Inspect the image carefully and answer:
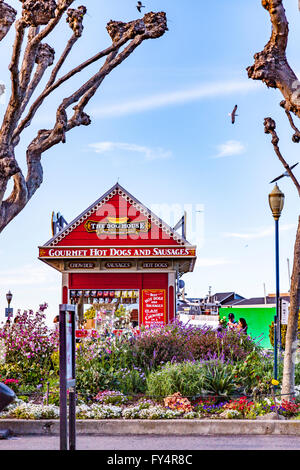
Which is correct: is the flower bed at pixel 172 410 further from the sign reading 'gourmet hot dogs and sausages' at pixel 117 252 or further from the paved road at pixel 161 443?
the sign reading 'gourmet hot dogs and sausages' at pixel 117 252

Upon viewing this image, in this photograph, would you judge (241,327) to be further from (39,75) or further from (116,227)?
(116,227)

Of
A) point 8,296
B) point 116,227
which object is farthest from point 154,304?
point 8,296

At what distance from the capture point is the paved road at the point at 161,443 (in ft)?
33.4

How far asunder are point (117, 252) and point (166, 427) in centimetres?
1920

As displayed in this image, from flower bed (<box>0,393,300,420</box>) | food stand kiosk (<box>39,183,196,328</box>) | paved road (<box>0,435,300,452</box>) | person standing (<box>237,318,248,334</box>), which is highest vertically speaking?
food stand kiosk (<box>39,183,196,328</box>)

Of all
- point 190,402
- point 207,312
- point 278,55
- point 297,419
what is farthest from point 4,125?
point 207,312

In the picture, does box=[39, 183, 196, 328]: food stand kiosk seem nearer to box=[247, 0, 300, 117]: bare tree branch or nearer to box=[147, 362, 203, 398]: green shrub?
box=[147, 362, 203, 398]: green shrub

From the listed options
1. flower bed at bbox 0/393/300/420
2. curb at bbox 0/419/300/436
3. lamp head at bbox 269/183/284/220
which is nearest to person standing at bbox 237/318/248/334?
lamp head at bbox 269/183/284/220

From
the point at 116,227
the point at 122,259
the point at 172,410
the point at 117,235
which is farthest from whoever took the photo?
the point at 116,227

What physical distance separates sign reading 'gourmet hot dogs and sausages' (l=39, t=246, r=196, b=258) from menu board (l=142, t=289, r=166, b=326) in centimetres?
200

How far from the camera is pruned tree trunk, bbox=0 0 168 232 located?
13.9 meters

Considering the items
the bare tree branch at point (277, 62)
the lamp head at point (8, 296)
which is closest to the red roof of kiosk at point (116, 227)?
the bare tree branch at point (277, 62)

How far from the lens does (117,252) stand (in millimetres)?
30578

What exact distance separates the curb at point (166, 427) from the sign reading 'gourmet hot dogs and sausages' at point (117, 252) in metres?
18.8
